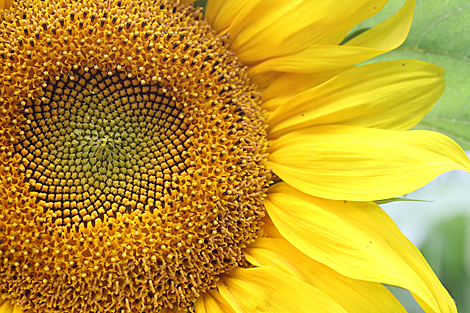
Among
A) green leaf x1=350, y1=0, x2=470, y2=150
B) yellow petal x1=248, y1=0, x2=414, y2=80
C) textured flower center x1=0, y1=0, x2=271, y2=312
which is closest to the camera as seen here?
textured flower center x1=0, y1=0, x2=271, y2=312

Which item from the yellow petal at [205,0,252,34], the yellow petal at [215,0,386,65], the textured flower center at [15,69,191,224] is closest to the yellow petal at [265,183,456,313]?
the textured flower center at [15,69,191,224]

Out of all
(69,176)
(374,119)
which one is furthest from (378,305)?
(69,176)

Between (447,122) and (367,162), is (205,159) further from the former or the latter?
(447,122)

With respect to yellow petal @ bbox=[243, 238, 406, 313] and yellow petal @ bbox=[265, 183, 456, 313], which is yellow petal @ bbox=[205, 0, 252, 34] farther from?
yellow petal @ bbox=[243, 238, 406, 313]

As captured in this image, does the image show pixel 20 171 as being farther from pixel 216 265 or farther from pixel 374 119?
pixel 374 119

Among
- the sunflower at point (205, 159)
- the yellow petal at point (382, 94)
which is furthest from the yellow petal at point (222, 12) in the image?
the yellow petal at point (382, 94)

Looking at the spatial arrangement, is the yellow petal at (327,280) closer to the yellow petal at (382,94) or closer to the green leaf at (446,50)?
the yellow petal at (382,94)

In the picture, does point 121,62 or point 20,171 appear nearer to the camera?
point 20,171
